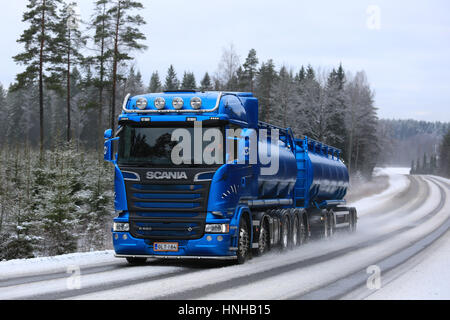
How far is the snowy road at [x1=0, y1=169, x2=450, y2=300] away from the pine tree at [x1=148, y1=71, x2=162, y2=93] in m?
101

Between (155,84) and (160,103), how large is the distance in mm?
110355

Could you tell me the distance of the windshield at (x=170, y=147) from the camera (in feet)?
41.7

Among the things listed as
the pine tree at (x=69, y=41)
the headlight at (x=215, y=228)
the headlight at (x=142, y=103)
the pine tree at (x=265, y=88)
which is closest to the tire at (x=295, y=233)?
the headlight at (x=215, y=228)

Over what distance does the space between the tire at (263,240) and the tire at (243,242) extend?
88cm

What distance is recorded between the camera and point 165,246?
12922 mm

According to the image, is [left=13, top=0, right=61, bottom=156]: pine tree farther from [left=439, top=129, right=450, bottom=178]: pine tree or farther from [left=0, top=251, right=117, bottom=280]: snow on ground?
[left=439, top=129, right=450, bottom=178]: pine tree

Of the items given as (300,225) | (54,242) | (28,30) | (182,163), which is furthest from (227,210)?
(28,30)

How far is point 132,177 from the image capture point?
1286 cm

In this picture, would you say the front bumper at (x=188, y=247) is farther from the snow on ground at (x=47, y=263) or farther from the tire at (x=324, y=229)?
the tire at (x=324, y=229)

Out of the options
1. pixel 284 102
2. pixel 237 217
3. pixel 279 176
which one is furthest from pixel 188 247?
pixel 284 102

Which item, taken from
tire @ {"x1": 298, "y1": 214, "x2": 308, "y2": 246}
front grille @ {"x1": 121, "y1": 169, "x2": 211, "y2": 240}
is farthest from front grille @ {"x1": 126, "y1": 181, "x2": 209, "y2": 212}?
tire @ {"x1": 298, "y1": 214, "x2": 308, "y2": 246}

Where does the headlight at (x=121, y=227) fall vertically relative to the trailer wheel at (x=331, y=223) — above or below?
above

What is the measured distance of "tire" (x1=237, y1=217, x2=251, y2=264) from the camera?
44.7ft
